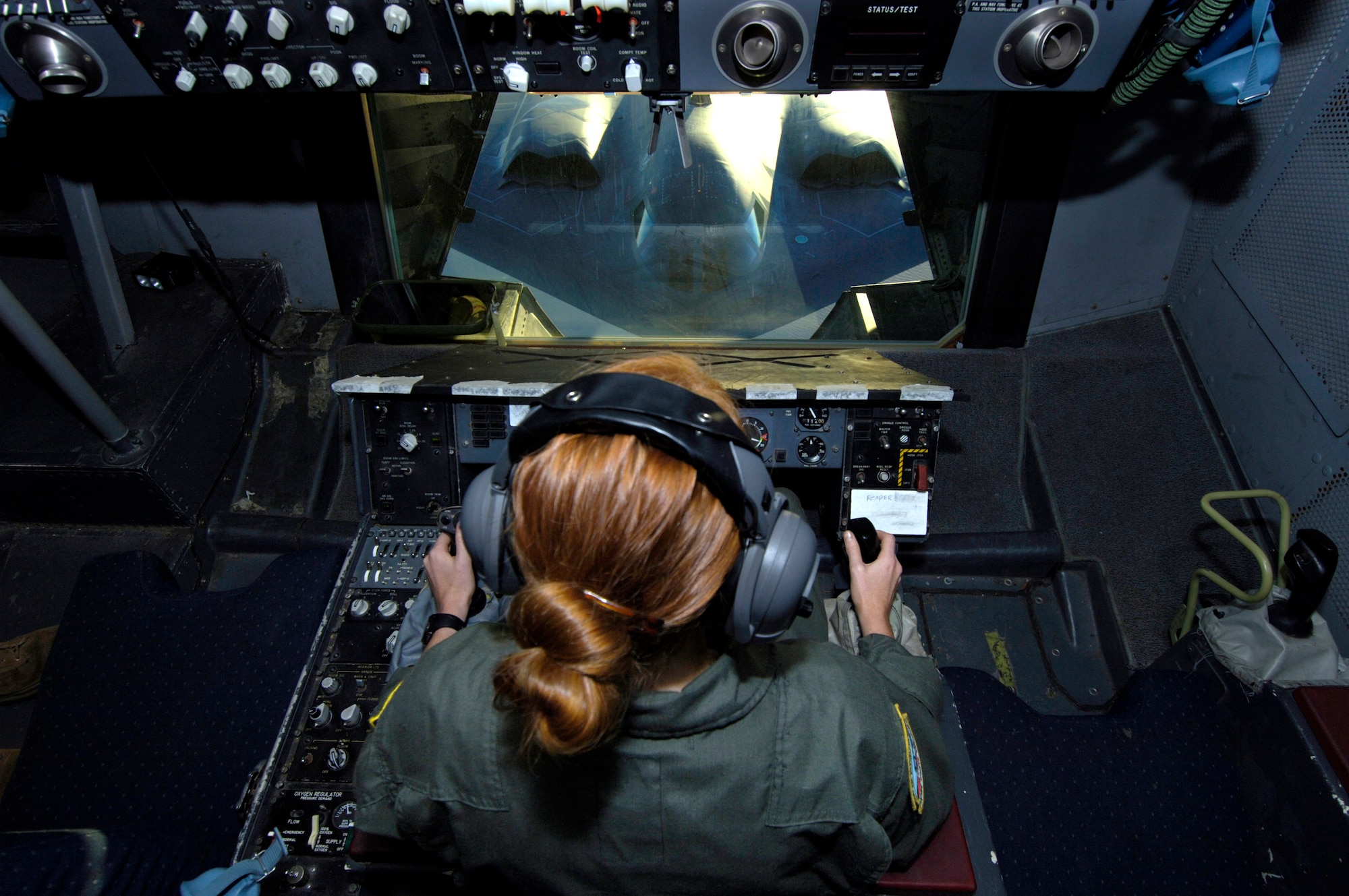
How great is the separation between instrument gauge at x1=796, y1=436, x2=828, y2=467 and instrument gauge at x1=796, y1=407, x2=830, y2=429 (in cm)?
3

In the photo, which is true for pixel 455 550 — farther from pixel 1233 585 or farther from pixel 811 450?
pixel 1233 585

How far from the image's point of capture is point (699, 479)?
32.2 inches

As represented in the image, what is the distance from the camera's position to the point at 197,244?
2.81 metres

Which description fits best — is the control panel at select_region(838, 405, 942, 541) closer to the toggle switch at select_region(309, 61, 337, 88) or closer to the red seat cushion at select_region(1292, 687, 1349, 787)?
the red seat cushion at select_region(1292, 687, 1349, 787)

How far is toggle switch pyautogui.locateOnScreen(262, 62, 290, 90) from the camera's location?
1.81 meters

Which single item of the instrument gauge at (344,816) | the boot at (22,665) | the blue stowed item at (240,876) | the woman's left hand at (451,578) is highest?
the woman's left hand at (451,578)

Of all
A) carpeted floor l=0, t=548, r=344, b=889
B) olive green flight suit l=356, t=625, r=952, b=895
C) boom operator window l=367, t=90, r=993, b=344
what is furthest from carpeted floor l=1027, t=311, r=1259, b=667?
carpeted floor l=0, t=548, r=344, b=889

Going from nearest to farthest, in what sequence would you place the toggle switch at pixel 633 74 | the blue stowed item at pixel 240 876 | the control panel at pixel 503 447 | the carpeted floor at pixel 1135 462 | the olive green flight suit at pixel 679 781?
the olive green flight suit at pixel 679 781 → the blue stowed item at pixel 240 876 → the toggle switch at pixel 633 74 → the control panel at pixel 503 447 → the carpeted floor at pixel 1135 462

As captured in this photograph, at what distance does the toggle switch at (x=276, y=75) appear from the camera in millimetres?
1807

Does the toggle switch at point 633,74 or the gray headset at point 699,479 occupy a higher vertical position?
the toggle switch at point 633,74

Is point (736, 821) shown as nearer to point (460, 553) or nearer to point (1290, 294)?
point (460, 553)

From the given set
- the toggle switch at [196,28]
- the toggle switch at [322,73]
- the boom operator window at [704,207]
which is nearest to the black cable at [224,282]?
the boom operator window at [704,207]

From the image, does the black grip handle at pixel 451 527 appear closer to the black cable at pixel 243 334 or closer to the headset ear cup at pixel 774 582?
the headset ear cup at pixel 774 582

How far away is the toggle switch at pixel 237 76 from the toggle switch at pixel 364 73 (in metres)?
0.24
